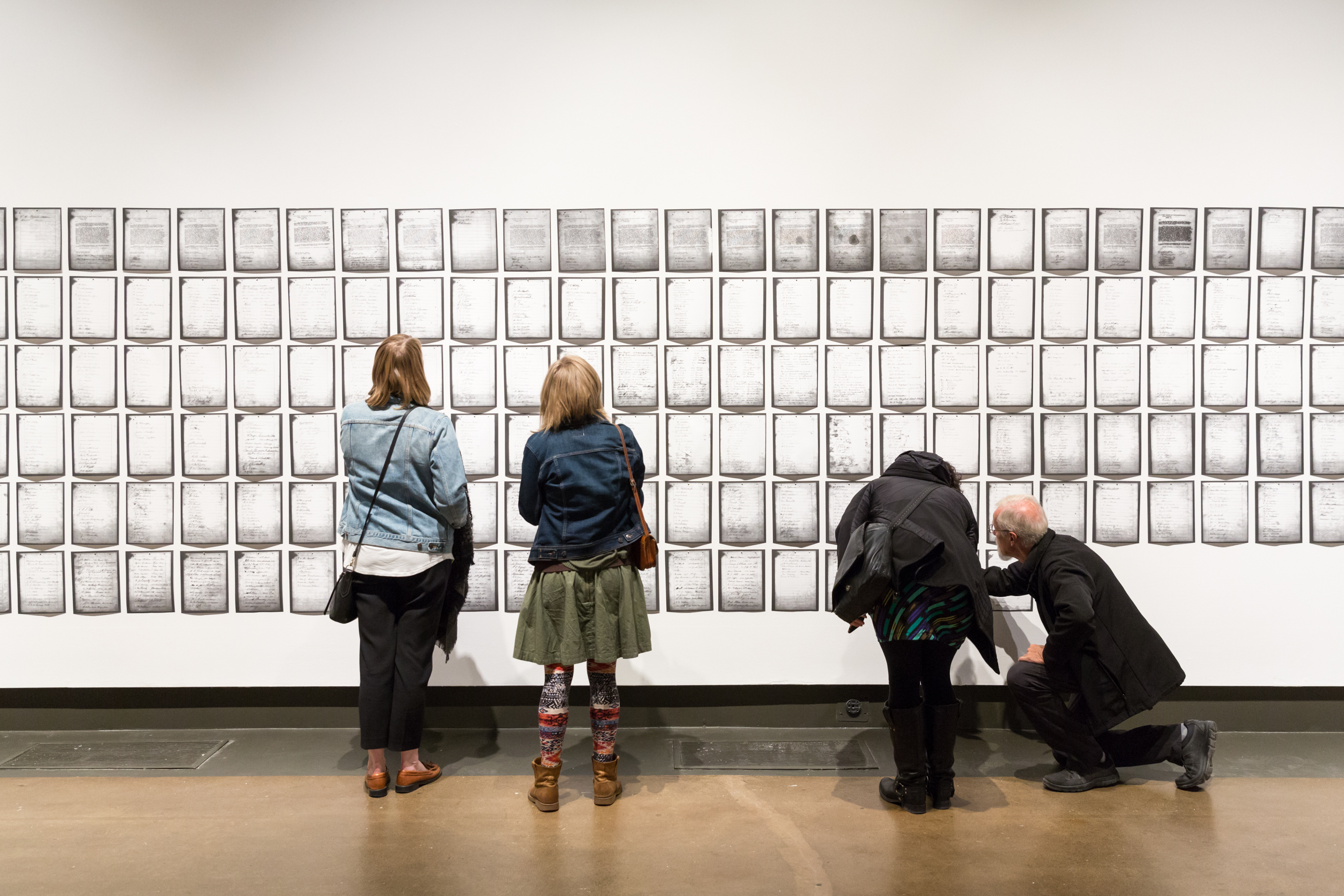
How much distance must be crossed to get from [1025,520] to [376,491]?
2.47m

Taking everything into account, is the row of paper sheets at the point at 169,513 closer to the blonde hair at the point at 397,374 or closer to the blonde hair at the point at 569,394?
the blonde hair at the point at 397,374

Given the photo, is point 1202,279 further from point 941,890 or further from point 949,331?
point 941,890

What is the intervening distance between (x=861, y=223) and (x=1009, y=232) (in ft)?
2.18

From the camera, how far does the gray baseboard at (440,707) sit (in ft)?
13.6

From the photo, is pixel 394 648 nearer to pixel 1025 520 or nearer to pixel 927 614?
pixel 927 614

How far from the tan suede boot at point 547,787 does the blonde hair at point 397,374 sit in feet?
4.74

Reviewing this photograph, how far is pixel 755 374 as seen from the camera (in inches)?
160

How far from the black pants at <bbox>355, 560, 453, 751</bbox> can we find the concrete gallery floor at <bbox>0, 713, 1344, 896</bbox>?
0.29 metres

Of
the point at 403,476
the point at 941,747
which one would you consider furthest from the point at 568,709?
the point at 941,747

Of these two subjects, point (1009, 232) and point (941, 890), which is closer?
point (941, 890)

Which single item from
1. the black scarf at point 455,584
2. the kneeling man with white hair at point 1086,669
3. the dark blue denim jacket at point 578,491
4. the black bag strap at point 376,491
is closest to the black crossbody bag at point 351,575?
the black bag strap at point 376,491

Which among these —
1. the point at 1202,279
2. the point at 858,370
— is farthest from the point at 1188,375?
the point at 858,370

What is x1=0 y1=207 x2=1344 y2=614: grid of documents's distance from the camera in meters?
4.04

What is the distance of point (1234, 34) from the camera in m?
3.99
